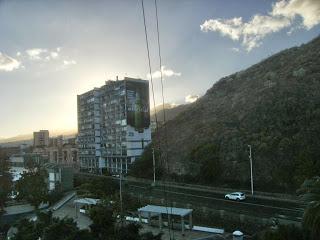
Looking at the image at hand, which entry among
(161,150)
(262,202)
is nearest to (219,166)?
(262,202)

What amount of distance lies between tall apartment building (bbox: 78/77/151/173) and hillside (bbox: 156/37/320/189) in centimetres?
724

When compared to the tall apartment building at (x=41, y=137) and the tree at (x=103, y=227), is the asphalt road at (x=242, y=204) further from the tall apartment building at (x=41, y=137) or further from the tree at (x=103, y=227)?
the tall apartment building at (x=41, y=137)

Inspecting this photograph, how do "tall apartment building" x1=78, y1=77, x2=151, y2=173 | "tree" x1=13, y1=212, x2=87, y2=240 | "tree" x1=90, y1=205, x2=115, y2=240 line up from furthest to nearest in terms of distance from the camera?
"tall apartment building" x1=78, y1=77, x2=151, y2=173 < "tree" x1=90, y1=205, x2=115, y2=240 < "tree" x1=13, y1=212, x2=87, y2=240

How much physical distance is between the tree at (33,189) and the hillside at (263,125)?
19.1 m

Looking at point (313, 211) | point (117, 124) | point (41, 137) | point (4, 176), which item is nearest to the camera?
point (313, 211)

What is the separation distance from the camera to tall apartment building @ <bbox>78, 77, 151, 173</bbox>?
67062mm

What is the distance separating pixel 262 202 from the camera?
99.8ft

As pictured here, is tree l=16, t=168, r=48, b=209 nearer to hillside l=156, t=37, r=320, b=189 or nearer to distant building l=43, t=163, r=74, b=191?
distant building l=43, t=163, r=74, b=191

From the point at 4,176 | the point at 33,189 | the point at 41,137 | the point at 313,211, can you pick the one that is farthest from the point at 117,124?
the point at 41,137

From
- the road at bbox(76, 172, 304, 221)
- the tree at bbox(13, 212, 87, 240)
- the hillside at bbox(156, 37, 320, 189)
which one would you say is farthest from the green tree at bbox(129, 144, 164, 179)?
the tree at bbox(13, 212, 87, 240)

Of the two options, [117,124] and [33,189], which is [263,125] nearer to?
[33,189]

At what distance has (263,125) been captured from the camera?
45312mm

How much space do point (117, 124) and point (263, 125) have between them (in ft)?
110

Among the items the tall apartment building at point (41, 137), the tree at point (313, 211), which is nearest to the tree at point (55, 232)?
the tree at point (313, 211)
